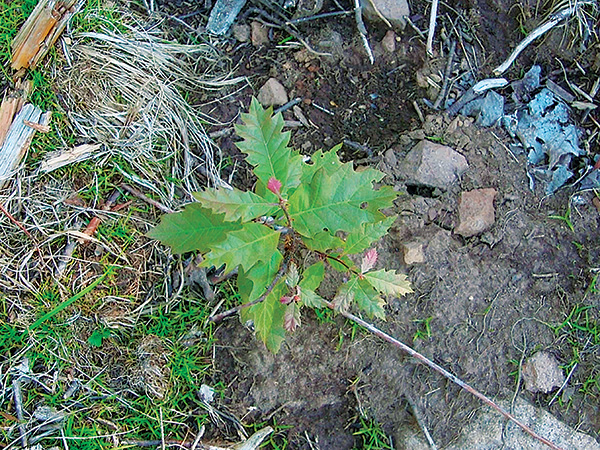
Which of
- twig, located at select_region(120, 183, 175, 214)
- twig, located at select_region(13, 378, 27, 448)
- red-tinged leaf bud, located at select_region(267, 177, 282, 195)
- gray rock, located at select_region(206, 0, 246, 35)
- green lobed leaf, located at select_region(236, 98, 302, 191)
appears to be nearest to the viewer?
red-tinged leaf bud, located at select_region(267, 177, 282, 195)

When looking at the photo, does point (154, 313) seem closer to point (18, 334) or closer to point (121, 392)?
point (121, 392)

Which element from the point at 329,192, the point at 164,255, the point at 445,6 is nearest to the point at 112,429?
the point at 164,255

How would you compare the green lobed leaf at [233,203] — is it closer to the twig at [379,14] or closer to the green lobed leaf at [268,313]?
the green lobed leaf at [268,313]

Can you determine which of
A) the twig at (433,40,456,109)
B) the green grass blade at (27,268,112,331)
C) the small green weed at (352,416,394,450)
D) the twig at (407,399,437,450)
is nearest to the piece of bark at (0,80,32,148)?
the green grass blade at (27,268,112,331)

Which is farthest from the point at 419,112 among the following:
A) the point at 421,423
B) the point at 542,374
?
the point at 421,423

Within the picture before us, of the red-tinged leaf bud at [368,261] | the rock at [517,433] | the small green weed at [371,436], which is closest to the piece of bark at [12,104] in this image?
the red-tinged leaf bud at [368,261]

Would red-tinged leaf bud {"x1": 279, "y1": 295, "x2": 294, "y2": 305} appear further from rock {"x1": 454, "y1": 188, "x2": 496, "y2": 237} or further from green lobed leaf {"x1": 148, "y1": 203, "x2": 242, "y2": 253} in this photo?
rock {"x1": 454, "y1": 188, "x2": 496, "y2": 237}
